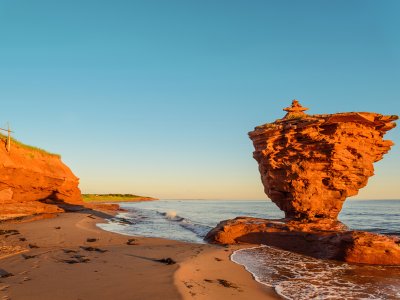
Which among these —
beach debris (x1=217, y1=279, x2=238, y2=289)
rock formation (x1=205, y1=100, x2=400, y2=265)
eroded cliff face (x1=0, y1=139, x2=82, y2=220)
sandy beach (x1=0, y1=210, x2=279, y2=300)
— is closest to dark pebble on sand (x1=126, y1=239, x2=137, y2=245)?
sandy beach (x1=0, y1=210, x2=279, y2=300)

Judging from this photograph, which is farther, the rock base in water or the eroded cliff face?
the eroded cliff face

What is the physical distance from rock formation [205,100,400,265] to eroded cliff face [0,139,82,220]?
18311mm

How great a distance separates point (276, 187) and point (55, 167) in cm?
2466

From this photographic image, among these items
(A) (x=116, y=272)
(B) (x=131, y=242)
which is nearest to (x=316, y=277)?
(A) (x=116, y=272)

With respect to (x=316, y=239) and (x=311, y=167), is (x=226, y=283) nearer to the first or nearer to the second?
(x=316, y=239)

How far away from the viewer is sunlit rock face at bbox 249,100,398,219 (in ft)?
55.6

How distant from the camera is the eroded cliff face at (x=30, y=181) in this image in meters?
25.3

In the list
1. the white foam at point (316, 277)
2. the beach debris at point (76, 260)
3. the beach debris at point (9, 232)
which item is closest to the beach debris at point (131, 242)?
the beach debris at point (76, 260)

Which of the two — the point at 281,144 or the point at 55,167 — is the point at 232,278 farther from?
the point at 55,167

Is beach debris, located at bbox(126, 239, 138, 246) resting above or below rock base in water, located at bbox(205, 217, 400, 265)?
below

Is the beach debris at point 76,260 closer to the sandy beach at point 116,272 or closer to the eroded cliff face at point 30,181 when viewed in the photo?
the sandy beach at point 116,272

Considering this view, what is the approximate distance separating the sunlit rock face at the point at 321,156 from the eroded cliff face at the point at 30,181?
69.0ft

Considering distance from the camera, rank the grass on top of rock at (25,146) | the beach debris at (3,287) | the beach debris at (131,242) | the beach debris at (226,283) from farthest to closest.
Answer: the grass on top of rock at (25,146), the beach debris at (131,242), the beach debris at (226,283), the beach debris at (3,287)

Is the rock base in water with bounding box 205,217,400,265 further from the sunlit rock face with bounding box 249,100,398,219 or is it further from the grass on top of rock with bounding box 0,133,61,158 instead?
the grass on top of rock with bounding box 0,133,61,158
